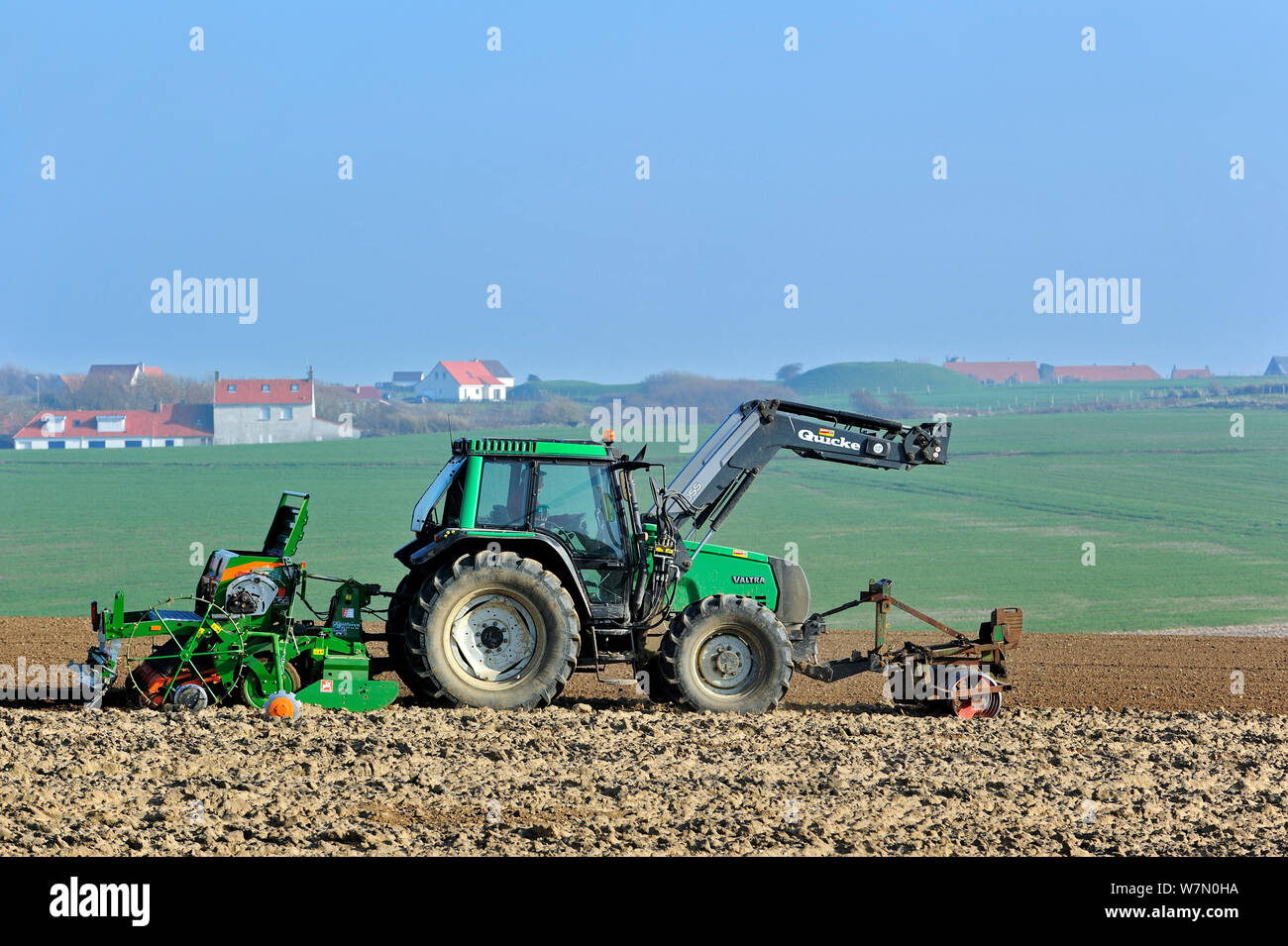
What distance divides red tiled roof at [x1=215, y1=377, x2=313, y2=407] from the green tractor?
5924 centimetres

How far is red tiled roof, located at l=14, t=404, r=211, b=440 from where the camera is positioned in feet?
231

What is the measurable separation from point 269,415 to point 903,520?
36800 millimetres

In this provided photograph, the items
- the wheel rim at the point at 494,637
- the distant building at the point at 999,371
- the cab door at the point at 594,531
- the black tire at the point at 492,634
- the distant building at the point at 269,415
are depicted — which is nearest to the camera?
the black tire at the point at 492,634

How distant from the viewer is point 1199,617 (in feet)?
86.5

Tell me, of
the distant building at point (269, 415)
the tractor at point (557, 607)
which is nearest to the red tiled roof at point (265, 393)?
the distant building at point (269, 415)

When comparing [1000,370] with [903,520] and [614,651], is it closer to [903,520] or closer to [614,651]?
[903,520]

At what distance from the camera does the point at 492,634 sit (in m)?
11.1

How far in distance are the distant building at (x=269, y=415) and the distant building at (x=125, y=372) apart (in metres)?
15.0

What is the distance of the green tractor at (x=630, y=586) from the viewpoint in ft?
36.2

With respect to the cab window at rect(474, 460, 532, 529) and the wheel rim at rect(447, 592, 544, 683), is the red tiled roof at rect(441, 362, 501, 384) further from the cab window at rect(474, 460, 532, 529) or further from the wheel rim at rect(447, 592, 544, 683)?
the wheel rim at rect(447, 592, 544, 683)

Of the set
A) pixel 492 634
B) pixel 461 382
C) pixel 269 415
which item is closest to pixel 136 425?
pixel 269 415

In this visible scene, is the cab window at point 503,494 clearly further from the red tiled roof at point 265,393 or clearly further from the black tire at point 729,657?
the red tiled roof at point 265,393

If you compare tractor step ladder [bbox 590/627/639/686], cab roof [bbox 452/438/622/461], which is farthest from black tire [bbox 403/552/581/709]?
cab roof [bbox 452/438/622/461]
